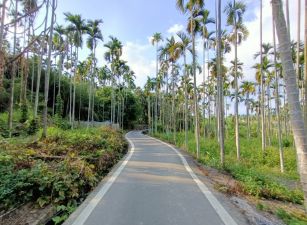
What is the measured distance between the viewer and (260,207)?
21.1ft

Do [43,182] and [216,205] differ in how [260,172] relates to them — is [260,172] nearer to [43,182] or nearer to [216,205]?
[216,205]

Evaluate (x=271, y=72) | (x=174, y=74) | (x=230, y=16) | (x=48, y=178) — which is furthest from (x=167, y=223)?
(x=174, y=74)

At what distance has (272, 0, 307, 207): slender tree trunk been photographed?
563 centimetres

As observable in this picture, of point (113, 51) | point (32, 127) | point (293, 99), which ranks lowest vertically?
point (32, 127)

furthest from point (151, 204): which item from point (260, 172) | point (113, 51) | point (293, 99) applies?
point (113, 51)

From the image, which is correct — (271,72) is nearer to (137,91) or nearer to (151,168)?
(151,168)

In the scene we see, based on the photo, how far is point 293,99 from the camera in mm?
5812

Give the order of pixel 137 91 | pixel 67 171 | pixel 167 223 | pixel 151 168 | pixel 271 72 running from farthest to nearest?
pixel 137 91, pixel 271 72, pixel 151 168, pixel 67 171, pixel 167 223

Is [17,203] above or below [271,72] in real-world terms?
below

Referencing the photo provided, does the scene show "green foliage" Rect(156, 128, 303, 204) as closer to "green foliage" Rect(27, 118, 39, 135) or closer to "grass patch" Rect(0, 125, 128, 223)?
"grass patch" Rect(0, 125, 128, 223)

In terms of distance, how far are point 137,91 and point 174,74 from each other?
48.8 metres

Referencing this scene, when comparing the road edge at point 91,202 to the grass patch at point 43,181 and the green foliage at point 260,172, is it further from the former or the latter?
the green foliage at point 260,172

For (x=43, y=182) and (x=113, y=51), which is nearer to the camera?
(x=43, y=182)

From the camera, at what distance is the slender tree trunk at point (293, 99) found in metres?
5.63
